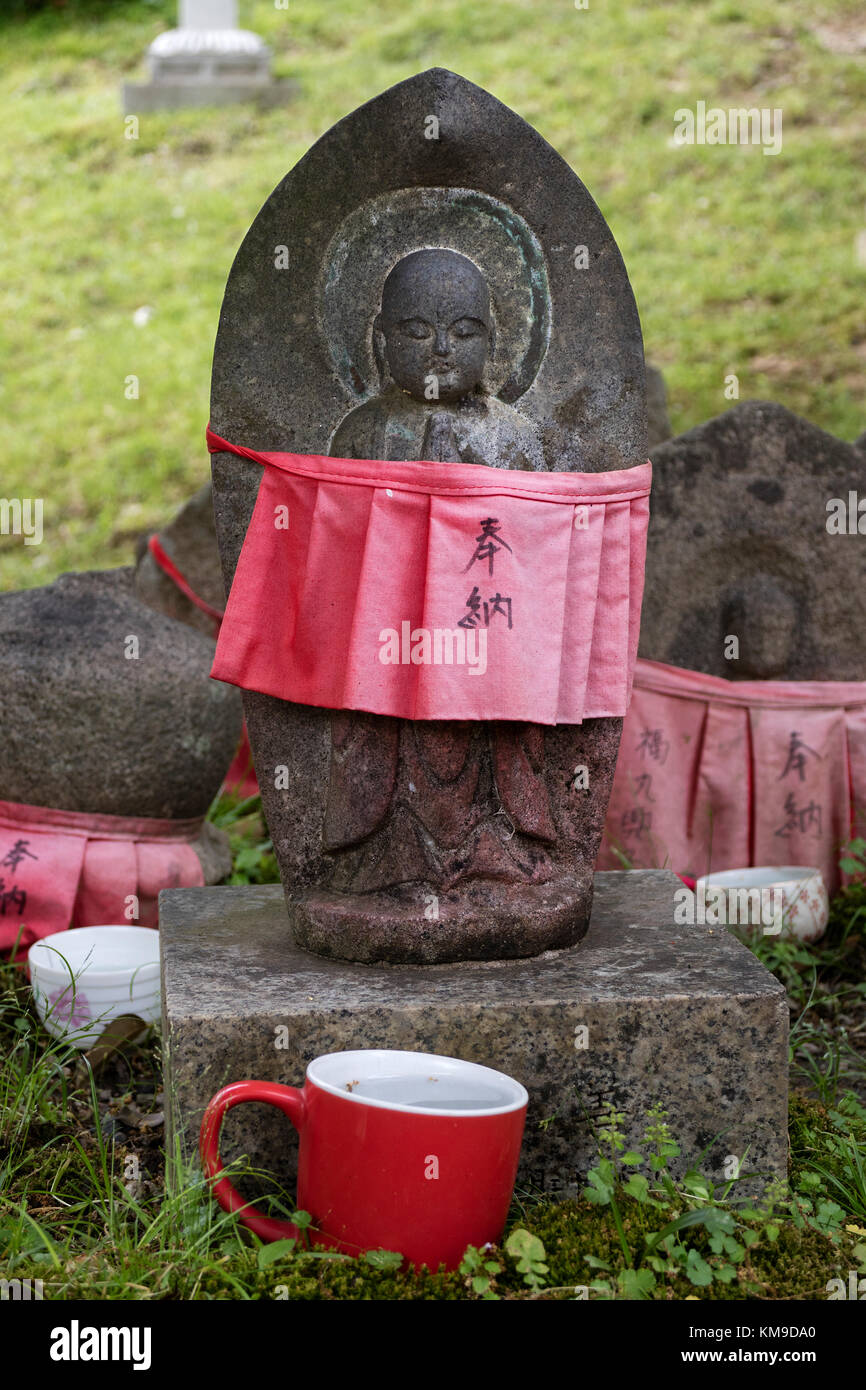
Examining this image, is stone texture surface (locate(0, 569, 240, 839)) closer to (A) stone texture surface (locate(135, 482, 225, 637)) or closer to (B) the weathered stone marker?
(B) the weathered stone marker

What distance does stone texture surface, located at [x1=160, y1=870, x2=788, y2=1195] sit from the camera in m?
2.40

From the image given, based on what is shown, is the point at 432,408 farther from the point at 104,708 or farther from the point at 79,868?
the point at 79,868

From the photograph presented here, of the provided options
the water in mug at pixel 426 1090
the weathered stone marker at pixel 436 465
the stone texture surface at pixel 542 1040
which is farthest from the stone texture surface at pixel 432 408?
the water in mug at pixel 426 1090

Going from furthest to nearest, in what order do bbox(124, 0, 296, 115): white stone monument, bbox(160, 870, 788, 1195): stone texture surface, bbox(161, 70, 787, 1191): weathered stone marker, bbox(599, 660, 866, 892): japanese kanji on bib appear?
bbox(124, 0, 296, 115): white stone monument
bbox(599, 660, 866, 892): japanese kanji on bib
bbox(161, 70, 787, 1191): weathered stone marker
bbox(160, 870, 788, 1195): stone texture surface

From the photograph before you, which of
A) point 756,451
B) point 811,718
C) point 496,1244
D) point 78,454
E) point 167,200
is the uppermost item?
point 167,200

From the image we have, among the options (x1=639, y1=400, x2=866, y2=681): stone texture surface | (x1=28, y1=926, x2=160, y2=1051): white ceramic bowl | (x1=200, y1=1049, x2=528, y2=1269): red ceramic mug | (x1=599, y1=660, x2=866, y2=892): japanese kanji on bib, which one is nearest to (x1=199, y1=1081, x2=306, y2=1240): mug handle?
(x1=200, y1=1049, x2=528, y2=1269): red ceramic mug

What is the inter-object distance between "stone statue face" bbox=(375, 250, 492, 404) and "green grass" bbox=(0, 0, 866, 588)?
14.9ft

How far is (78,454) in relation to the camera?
779 centimetres

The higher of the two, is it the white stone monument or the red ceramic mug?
the white stone monument

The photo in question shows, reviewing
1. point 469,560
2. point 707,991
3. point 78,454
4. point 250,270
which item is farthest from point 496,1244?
point 78,454

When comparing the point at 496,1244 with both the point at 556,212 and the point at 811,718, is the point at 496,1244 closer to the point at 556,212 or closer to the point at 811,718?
the point at 556,212

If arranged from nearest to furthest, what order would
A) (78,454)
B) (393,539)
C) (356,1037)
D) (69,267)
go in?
(356,1037) < (393,539) < (78,454) < (69,267)

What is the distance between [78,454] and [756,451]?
184 inches

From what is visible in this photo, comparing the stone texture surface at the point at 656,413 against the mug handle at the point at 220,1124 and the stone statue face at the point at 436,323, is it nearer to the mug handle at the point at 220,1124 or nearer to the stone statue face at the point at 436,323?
the stone statue face at the point at 436,323
